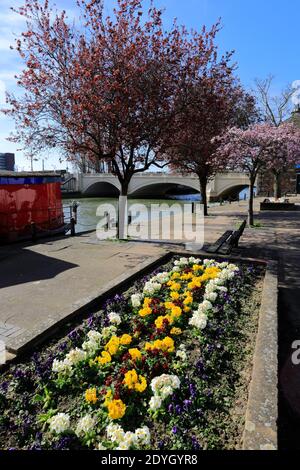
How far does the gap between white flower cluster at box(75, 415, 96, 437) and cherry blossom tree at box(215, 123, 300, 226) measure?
1370 centimetres

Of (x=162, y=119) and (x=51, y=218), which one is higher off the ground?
(x=162, y=119)

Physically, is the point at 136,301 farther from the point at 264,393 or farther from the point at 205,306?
the point at 264,393

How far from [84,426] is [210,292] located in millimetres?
3127

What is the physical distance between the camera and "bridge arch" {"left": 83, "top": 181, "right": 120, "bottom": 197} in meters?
68.1

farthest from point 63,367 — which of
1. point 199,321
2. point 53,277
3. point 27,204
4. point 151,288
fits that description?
point 27,204

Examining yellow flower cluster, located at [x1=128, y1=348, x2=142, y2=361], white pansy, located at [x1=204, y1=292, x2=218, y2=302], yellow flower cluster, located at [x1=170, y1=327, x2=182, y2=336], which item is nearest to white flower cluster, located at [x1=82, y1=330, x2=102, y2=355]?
yellow flower cluster, located at [x1=128, y1=348, x2=142, y2=361]

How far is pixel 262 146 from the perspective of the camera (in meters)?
14.4

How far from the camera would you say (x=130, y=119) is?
10.9 meters

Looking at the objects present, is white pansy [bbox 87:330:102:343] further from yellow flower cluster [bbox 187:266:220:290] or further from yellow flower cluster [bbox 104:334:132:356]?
yellow flower cluster [bbox 187:266:220:290]

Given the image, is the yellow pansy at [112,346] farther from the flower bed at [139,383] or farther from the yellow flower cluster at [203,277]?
the yellow flower cluster at [203,277]

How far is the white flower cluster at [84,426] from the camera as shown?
269 centimetres

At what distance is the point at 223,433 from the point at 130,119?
1004cm

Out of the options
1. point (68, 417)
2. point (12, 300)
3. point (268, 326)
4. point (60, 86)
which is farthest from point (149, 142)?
point (68, 417)
